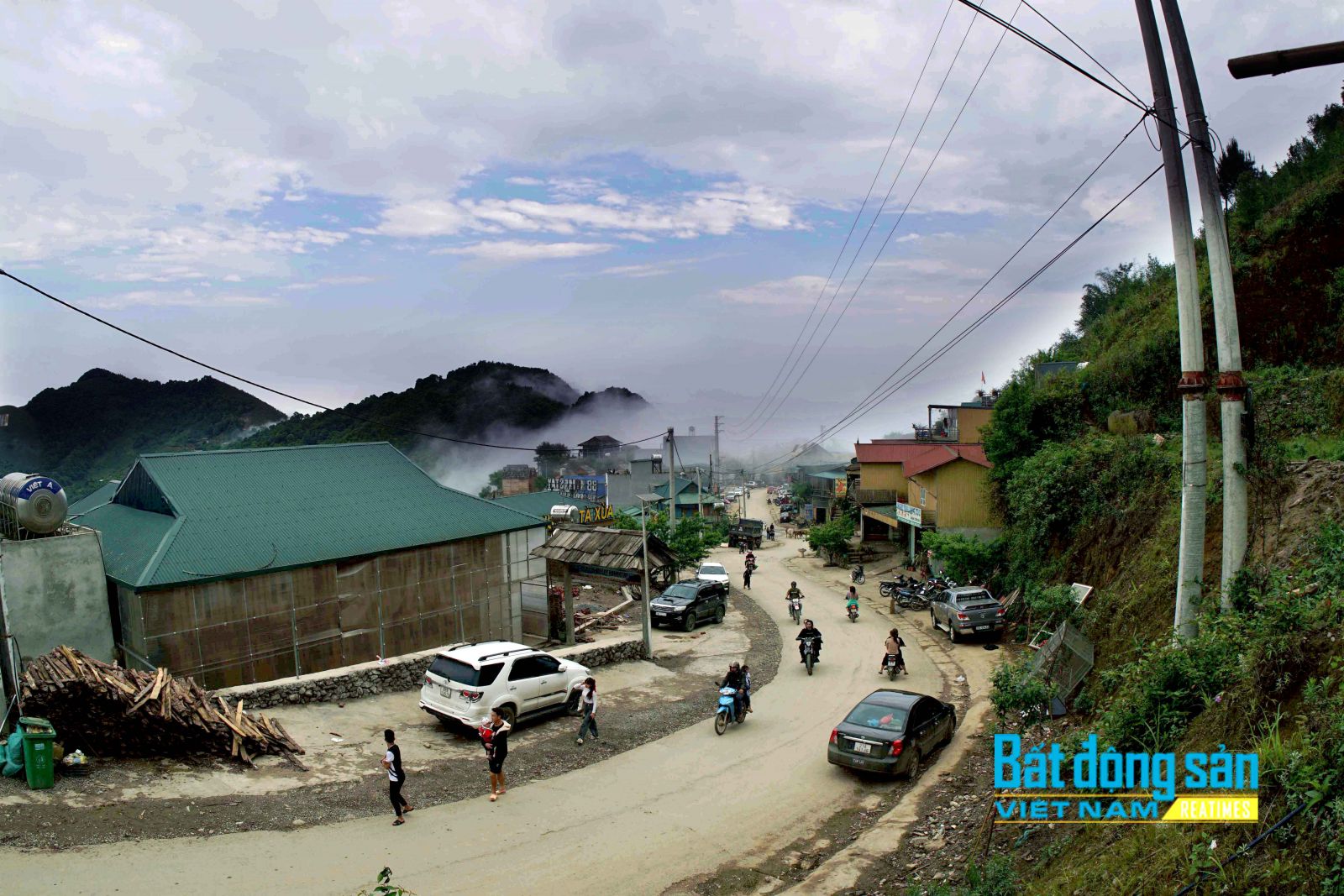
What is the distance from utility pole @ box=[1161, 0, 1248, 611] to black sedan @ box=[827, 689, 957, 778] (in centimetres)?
579

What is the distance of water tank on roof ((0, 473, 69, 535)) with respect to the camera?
16578mm

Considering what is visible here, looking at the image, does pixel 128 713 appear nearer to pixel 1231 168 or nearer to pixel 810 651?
pixel 810 651

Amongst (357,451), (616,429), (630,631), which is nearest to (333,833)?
(357,451)

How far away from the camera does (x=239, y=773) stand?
41.3ft

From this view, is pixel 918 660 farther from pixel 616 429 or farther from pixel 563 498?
pixel 616 429

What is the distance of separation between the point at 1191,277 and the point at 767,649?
60.1 ft

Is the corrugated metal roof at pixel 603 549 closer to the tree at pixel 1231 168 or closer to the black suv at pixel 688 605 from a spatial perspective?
the black suv at pixel 688 605

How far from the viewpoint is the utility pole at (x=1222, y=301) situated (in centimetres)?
1062

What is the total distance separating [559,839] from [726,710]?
6262 mm

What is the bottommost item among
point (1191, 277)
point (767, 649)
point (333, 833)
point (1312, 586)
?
point (767, 649)

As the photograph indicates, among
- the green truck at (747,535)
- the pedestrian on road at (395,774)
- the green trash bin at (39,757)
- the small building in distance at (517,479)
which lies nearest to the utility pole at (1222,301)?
the pedestrian on road at (395,774)

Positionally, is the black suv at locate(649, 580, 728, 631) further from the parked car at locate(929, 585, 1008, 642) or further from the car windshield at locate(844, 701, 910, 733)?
the car windshield at locate(844, 701, 910, 733)

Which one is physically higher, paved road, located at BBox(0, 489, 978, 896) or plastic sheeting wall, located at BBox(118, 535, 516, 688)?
plastic sheeting wall, located at BBox(118, 535, 516, 688)

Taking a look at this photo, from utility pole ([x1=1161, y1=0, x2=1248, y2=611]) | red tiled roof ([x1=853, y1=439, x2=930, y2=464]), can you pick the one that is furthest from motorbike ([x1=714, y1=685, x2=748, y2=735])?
red tiled roof ([x1=853, y1=439, x2=930, y2=464])
